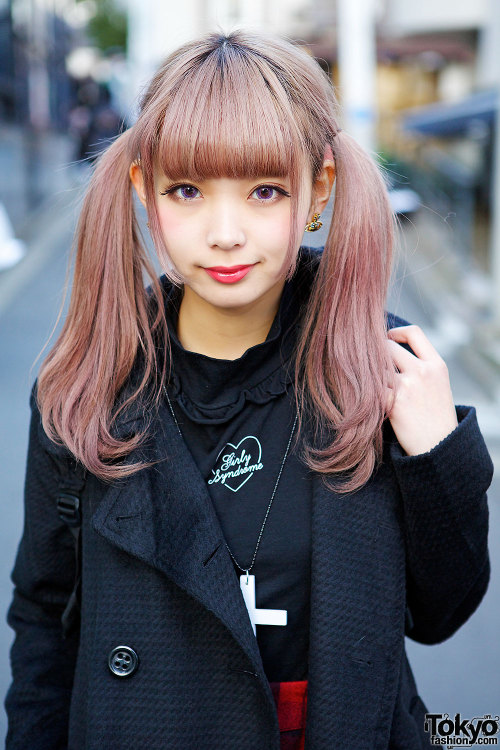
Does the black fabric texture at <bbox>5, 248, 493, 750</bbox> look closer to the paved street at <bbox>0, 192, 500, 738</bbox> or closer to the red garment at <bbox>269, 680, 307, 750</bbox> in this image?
the red garment at <bbox>269, 680, 307, 750</bbox>

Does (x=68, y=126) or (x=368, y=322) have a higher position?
(x=68, y=126)

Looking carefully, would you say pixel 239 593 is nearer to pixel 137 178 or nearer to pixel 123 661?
pixel 123 661

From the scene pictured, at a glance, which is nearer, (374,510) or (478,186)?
(374,510)

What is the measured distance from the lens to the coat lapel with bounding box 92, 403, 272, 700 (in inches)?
59.1

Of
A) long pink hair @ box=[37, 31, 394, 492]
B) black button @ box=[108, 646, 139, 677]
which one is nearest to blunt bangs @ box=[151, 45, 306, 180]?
long pink hair @ box=[37, 31, 394, 492]

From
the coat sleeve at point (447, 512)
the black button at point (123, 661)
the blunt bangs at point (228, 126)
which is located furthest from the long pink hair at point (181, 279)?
the black button at point (123, 661)

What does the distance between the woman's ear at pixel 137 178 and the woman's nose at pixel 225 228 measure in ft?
0.69

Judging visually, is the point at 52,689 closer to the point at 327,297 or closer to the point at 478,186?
the point at 327,297

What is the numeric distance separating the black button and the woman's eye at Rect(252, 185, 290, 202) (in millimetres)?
856

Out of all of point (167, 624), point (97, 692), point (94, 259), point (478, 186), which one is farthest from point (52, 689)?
point (478, 186)

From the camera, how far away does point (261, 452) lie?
1646 mm

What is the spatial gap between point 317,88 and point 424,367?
1.82 ft

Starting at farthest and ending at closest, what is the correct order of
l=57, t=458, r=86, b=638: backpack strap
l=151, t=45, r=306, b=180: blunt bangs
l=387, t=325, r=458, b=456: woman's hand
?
l=57, t=458, r=86, b=638: backpack strap < l=387, t=325, r=458, b=456: woman's hand < l=151, t=45, r=306, b=180: blunt bangs

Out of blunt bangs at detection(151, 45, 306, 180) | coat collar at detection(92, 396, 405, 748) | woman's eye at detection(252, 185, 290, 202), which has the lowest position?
coat collar at detection(92, 396, 405, 748)
